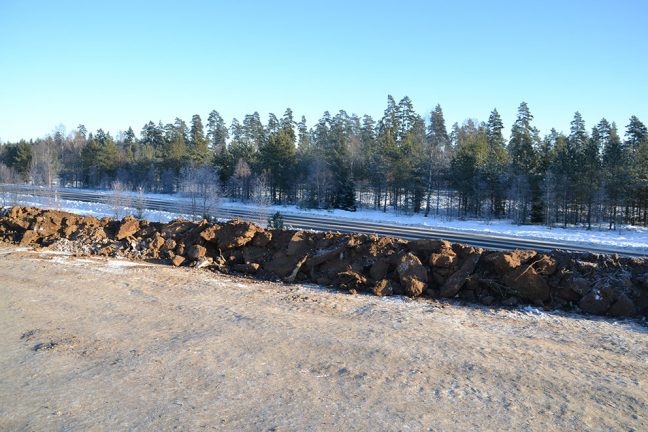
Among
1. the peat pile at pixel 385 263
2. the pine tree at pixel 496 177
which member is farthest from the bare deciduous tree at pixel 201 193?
the pine tree at pixel 496 177

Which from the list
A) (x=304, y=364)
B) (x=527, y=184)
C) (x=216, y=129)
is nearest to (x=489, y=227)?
(x=527, y=184)

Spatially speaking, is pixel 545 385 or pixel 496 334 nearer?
pixel 545 385

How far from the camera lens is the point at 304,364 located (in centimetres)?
656

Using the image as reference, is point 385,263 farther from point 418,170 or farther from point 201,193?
point 418,170

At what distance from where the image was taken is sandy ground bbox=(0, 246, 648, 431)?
5.17m

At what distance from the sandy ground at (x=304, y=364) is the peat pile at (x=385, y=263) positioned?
828 mm

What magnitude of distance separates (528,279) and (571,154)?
36789 mm

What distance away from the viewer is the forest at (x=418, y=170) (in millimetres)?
39500

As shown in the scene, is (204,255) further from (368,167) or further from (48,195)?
(368,167)

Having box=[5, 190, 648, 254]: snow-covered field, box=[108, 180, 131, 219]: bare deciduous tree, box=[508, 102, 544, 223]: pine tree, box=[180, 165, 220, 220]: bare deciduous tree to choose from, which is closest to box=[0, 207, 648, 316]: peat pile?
box=[180, 165, 220, 220]: bare deciduous tree

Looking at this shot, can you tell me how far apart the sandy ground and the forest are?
2385 centimetres

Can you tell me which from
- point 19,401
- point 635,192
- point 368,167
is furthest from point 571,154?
point 19,401

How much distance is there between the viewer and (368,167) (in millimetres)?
51906

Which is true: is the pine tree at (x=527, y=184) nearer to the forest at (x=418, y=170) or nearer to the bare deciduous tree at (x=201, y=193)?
the forest at (x=418, y=170)
